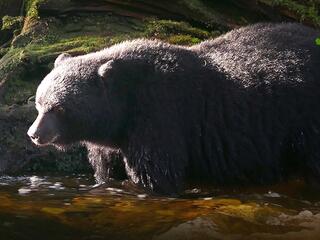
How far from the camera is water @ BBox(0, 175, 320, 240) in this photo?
4.99 metres

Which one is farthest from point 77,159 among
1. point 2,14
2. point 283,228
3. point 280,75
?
point 2,14

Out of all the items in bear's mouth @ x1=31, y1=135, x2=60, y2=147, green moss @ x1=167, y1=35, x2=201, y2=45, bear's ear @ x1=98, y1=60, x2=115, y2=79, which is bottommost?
bear's mouth @ x1=31, y1=135, x2=60, y2=147

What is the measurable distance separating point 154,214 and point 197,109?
1.91m

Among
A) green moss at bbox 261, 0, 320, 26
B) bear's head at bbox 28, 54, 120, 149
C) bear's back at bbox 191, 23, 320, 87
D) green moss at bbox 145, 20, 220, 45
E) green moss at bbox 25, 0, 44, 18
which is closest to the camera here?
bear's head at bbox 28, 54, 120, 149

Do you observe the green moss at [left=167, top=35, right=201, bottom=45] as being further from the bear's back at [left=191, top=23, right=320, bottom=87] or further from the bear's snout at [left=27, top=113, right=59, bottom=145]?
the bear's snout at [left=27, top=113, right=59, bottom=145]

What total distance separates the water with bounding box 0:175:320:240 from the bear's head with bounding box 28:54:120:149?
0.66 m

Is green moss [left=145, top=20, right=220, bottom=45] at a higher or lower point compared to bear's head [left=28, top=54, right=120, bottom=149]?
higher

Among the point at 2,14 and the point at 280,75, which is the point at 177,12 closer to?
the point at 280,75

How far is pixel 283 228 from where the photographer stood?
5.09 meters

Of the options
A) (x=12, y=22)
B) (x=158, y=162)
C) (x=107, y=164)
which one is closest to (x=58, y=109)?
(x=107, y=164)

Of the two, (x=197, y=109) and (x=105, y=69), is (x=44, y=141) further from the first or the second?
(x=197, y=109)

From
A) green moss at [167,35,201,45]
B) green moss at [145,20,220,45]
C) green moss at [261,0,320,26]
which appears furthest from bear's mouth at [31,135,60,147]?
green moss at [261,0,320,26]

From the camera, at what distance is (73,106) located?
6977 millimetres

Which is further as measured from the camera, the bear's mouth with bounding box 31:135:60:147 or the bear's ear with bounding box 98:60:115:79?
the bear's ear with bounding box 98:60:115:79
